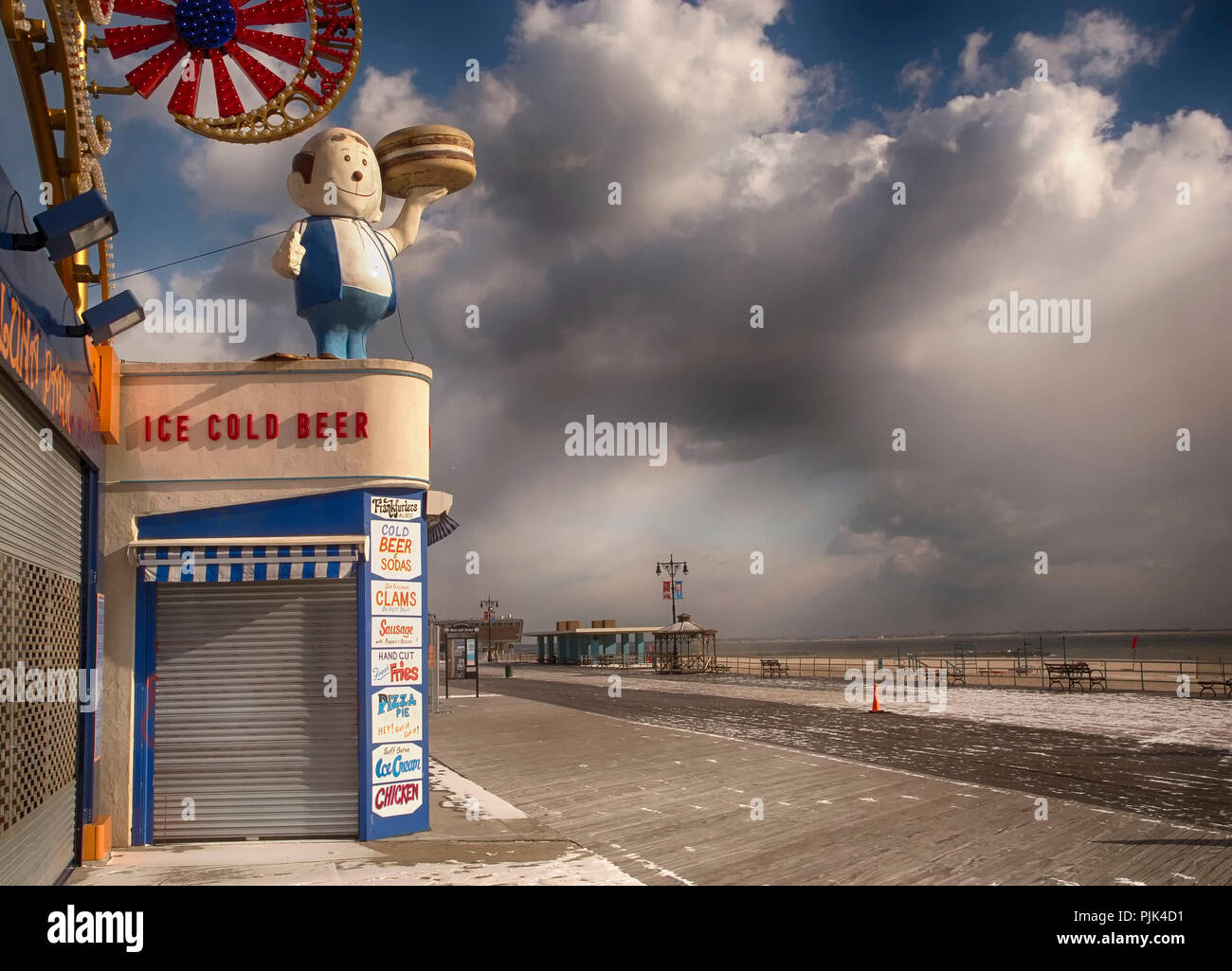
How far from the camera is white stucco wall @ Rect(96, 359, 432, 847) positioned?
34.2ft

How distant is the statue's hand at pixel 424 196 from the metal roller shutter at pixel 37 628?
254 inches

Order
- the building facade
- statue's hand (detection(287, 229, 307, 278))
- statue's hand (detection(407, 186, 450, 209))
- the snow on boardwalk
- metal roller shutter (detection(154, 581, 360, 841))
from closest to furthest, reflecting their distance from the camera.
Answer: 1. the building facade
2. metal roller shutter (detection(154, 581, 360, 841))
3. statue's hand (detection(287, 229, 307, 278))
4. statue's hand (detection(407, 186, 450, 209))
5. the snow on boardwalk

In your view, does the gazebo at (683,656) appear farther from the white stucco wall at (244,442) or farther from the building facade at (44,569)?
→ the building facade at (44,569)

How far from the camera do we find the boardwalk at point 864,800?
8.60 m

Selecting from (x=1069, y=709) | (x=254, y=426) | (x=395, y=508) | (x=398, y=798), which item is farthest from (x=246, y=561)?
(x=1069, y=709)

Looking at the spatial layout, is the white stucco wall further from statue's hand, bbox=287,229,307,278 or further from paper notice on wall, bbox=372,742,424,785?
paper notice on wall, bbox=372,742,424,785

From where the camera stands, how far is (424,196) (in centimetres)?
1392

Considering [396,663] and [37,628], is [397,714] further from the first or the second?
[37,628]

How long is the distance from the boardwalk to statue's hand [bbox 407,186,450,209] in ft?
27.5

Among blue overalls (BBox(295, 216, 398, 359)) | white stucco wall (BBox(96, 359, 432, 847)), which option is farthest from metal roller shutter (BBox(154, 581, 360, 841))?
blue overalls (BBox(295, 216, 398, 359))

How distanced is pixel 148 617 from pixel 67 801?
2.24 metres

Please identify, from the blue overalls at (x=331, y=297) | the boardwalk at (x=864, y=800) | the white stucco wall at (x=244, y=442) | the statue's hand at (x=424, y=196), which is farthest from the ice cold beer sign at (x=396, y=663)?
the statue's hand at (x=424, y=196)

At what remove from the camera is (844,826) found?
1038 centimetres
